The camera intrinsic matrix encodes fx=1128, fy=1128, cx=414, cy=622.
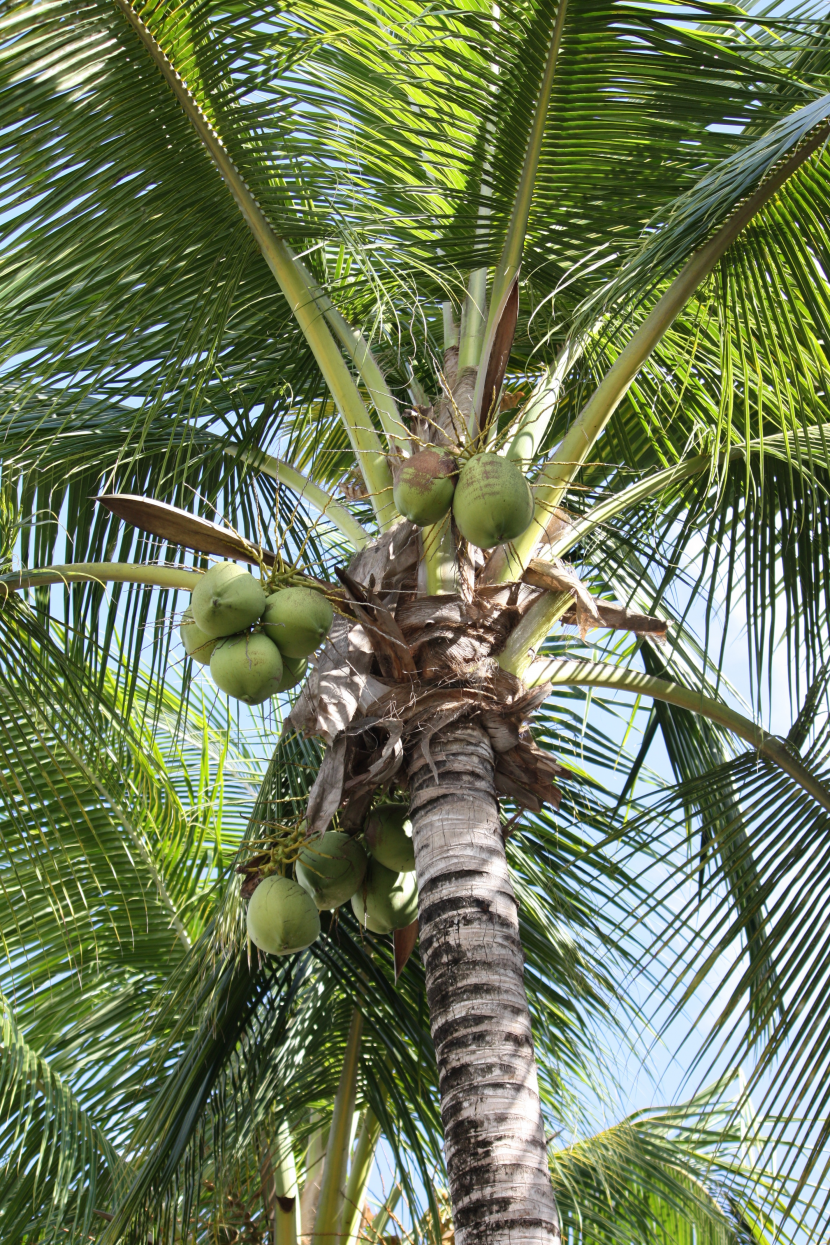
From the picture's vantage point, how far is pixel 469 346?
3389 millimetres

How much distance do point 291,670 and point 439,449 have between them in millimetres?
574

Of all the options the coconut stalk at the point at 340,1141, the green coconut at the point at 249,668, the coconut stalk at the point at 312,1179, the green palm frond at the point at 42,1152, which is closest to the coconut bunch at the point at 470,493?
the green coconut at the point at 249,668

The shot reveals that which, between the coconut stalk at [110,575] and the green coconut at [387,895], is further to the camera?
the green coconut at [387,895]

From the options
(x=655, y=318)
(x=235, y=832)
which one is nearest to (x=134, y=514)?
(x=655, y=318)

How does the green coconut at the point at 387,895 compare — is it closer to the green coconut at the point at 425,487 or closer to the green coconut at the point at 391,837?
the green coconut at the point at 391,837

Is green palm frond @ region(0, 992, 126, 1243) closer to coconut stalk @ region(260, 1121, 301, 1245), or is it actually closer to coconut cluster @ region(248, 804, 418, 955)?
coconut stalk @ region(260, 1121, 301, 1245)

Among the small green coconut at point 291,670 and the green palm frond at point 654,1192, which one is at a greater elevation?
the small green coconut at point 291,670

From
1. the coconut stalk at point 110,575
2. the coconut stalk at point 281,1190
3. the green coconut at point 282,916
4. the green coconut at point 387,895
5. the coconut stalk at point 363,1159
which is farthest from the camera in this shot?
the coconut stalk at point 363,1159

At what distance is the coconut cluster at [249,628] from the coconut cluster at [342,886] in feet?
1.62

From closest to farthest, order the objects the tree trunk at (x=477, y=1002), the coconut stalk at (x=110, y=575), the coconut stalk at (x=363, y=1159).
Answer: the tree trunk at (x=477, y=1002) < the coconut stalk at (x=110, y=575) < the coconut stalk at (x=363, y=1159)

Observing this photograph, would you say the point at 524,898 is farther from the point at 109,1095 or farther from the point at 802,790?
the point at 109,1095

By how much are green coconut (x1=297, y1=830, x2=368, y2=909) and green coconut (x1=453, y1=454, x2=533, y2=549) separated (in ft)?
2.56

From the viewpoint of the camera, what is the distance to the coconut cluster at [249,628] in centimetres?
212

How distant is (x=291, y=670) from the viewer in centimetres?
233
